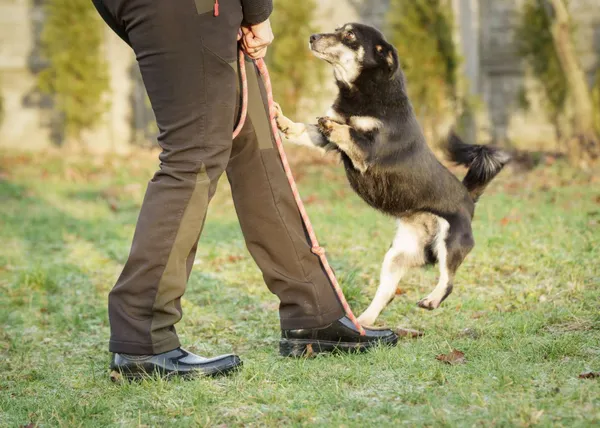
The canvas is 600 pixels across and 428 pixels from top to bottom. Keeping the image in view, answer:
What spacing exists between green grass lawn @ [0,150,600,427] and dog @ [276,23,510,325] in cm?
30

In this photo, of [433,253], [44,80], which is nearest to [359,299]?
[433,253]

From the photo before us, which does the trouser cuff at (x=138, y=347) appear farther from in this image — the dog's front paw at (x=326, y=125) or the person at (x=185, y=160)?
the dog's front paw at (x=326, y=125)

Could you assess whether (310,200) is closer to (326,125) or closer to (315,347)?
(326,125)

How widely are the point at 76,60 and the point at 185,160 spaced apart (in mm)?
10137

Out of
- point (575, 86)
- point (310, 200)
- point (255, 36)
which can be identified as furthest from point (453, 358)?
point (575, 86)

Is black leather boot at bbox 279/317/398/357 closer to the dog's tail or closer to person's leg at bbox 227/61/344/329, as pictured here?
person's leg at bbox 227/61/344/329

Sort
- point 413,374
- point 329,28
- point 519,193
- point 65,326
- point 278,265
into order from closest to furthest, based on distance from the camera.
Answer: point 413,374
point 278,265
point 65,326
point 519,193
point 329,28

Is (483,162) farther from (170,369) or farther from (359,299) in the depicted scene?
(170,369)

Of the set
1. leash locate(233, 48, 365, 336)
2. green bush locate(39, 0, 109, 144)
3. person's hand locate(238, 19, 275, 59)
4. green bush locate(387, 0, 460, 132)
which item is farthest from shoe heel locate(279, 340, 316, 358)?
green bush locate(39, 0, 109, 144)

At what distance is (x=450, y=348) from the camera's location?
2.93 metres

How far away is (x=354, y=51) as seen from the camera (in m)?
3.75

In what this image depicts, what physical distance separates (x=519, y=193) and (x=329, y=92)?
166 inches

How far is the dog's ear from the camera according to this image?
356 cm

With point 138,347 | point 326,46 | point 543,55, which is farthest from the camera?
point 543,55
